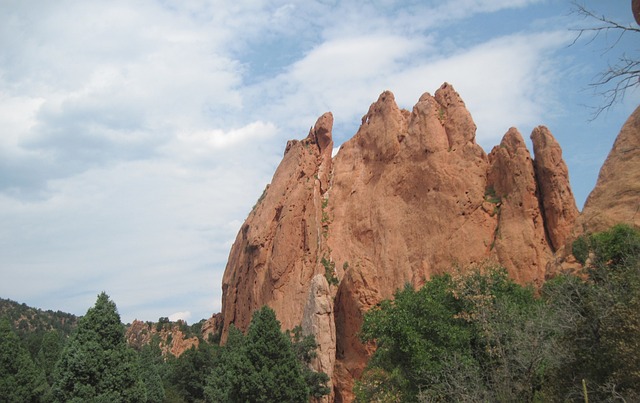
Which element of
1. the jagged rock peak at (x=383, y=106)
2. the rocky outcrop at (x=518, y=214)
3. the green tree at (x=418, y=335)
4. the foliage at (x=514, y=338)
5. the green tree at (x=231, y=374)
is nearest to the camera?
the foliage at (x=514, y=338)

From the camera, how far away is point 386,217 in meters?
51.5

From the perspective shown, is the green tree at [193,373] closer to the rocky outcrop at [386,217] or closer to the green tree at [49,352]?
the rocky outcrop at [386,217]

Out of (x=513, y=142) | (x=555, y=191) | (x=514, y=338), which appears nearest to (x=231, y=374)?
(x=514, y=338)

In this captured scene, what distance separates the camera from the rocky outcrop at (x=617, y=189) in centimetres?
3378

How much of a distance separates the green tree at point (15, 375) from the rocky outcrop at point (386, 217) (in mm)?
19175

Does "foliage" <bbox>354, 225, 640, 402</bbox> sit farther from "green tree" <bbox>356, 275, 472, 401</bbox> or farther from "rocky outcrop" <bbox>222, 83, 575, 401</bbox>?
"rocky outcrop" <bbox>222, 83, 575, 401</bbox>

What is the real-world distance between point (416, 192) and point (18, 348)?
106 feet

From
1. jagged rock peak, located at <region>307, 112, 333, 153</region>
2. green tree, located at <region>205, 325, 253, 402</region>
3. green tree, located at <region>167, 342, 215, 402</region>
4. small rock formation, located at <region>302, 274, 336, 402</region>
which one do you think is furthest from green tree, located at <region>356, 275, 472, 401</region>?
jagged rock peak, located at <region>307, 112, 333, 153</region>

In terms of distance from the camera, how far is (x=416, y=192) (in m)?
50.4

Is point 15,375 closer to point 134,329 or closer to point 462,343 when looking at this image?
point 462,343

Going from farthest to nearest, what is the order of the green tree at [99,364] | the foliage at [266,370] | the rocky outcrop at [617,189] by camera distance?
the rocky outcrop at [617,189], the foliage at [266,370], the green tree at [99,364]

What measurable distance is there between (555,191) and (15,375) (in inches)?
1524

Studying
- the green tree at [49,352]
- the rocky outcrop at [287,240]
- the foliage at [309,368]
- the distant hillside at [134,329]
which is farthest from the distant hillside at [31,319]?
the foliage at [309,368]

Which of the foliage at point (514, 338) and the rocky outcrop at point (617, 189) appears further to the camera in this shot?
the rocky outcrop at point (617, 189)
